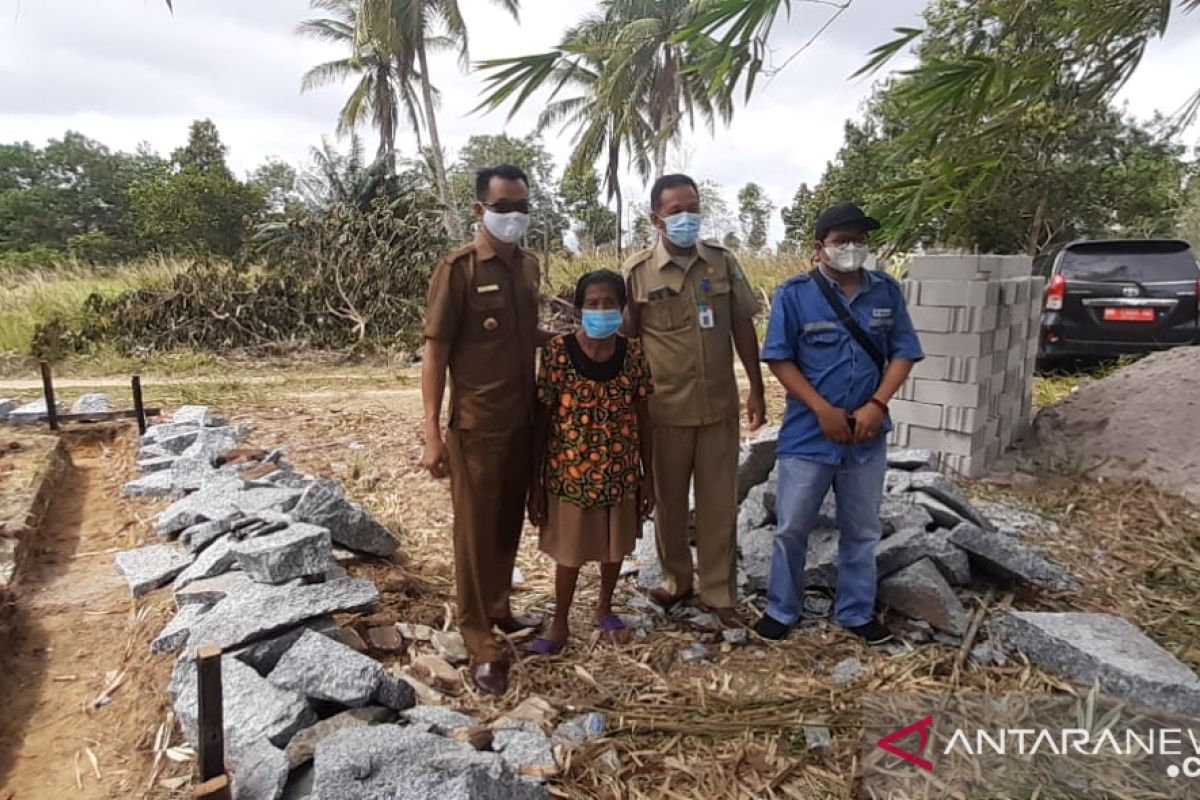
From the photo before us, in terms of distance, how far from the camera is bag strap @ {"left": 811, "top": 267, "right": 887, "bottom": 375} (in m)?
2.86

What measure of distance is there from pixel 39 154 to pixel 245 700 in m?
45.0

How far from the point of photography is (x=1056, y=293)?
7.29 meters

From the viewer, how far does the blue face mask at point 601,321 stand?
8.85 ft

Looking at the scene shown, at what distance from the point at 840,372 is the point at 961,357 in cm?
235

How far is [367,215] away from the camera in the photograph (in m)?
13.4

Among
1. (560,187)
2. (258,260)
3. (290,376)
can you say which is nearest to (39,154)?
(560,187)

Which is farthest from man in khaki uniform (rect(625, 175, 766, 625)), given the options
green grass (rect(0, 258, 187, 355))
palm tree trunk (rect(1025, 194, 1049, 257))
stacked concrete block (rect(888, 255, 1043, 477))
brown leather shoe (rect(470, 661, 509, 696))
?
palm tree trunk (rect(1025, 194, 1049, 257))

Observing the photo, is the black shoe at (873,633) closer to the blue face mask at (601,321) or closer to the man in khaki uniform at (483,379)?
the man in khaki uniform at (483,379)

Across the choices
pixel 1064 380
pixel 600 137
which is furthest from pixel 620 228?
pixel 1064 380

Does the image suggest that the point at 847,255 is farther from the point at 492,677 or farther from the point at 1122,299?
the point at 1122,299

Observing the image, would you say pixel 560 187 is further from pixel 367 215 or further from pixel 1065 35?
pixel 1065 35

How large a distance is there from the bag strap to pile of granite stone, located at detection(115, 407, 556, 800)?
5.83ft

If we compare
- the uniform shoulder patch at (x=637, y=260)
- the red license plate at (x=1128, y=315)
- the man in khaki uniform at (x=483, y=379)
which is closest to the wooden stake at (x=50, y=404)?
the man in khaki uniform at (x=483, y=379)

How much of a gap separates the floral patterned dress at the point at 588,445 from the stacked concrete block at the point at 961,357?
2817 millimetres
